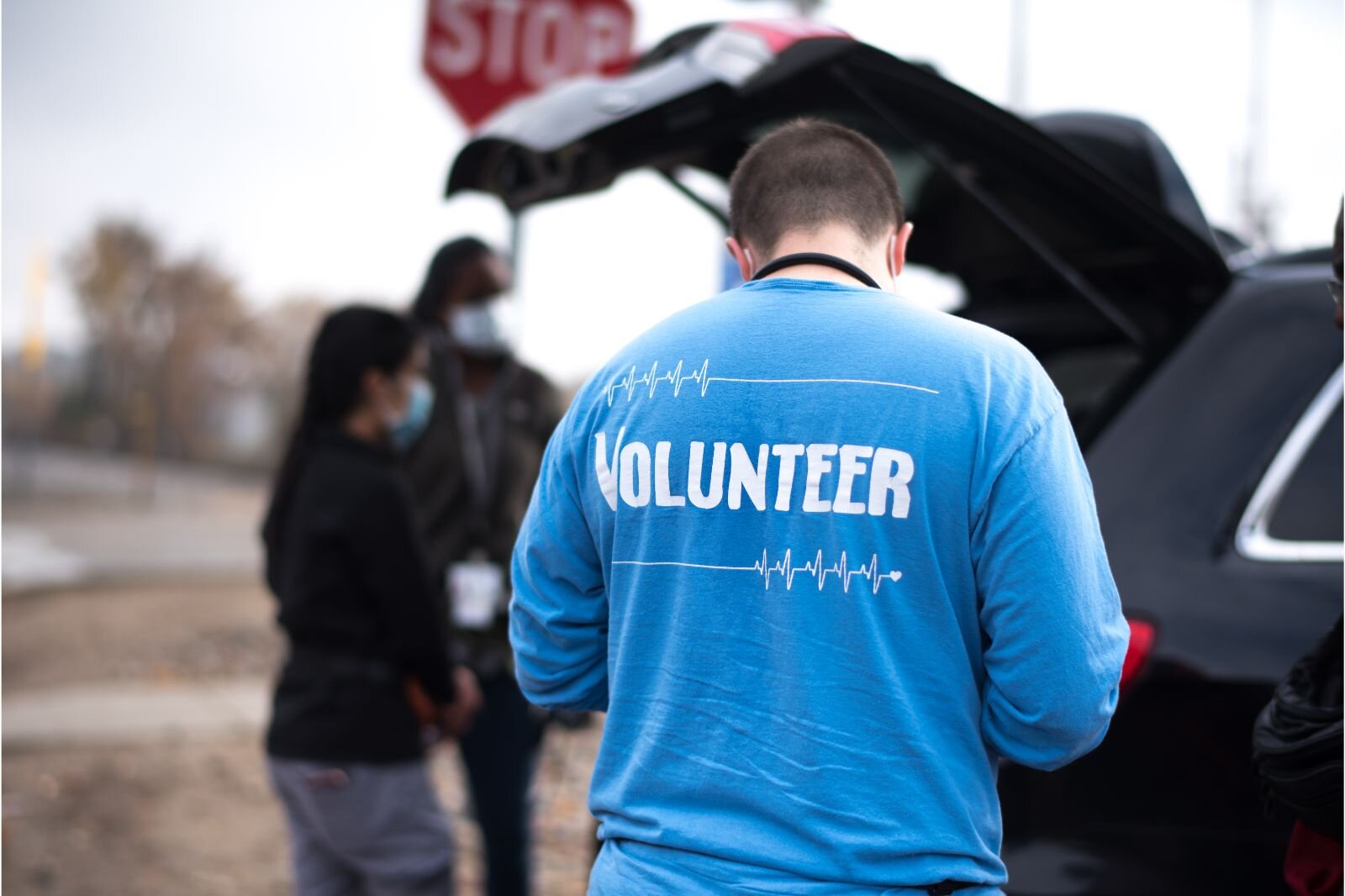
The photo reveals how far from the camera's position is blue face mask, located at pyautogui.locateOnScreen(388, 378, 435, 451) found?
3.41 m

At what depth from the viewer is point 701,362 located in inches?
60.4

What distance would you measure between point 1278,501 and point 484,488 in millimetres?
2194

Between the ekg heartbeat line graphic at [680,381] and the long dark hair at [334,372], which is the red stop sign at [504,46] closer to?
the long dark hair at [334,372]

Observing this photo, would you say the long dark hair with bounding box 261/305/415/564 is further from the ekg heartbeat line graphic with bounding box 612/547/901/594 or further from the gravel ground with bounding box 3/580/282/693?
the gravel ground with bounding box 3/580/282/693

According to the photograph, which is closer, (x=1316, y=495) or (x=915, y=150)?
(x=1316, y=495)

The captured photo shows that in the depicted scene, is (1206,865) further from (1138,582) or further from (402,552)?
(402,552)

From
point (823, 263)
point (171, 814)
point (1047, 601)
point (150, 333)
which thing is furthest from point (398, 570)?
point (150, 333)

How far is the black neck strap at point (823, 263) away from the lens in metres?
1.59

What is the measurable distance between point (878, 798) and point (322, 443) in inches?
76.7

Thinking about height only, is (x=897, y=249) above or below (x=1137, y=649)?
above

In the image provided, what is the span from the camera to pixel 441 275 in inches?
149

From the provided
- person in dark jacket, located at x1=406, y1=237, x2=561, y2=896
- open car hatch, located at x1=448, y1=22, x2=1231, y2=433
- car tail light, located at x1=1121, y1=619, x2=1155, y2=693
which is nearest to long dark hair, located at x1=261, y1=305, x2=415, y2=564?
open car hatch, located at x1=448, y1=22, x2=1231, y2=433

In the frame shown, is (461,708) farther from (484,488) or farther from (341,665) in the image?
(484,488)

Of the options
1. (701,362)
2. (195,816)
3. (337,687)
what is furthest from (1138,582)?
(195,816)
